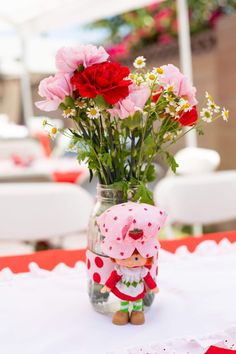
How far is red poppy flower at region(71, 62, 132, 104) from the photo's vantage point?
2.31ft

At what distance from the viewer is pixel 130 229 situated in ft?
2.30

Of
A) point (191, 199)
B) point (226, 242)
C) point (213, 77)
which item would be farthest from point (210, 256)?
point (213, 77)

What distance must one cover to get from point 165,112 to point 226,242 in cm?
54

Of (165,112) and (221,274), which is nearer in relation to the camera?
(165,112)

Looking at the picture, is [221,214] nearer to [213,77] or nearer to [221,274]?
[221,274]

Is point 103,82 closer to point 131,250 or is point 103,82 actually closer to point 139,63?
point 139,63

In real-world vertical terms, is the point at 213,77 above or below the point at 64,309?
above

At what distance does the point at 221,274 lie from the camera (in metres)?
1.00

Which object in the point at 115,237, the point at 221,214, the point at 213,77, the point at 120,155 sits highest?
the point at 213,77

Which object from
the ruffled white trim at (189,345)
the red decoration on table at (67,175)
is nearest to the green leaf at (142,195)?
the ruffled white trim at (189,345)

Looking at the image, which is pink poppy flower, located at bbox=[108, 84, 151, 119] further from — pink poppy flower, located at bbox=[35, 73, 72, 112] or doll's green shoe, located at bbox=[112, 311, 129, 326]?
doll's green shoe, located at bbox=[112, 311, 129, 326]

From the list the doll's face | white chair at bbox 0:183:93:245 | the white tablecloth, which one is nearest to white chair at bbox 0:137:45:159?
white chair at bbox 0:183:93:245

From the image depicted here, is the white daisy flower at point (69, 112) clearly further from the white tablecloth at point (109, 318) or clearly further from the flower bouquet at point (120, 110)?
the white tablecloth at point (109, 318)

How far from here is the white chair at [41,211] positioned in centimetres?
157
